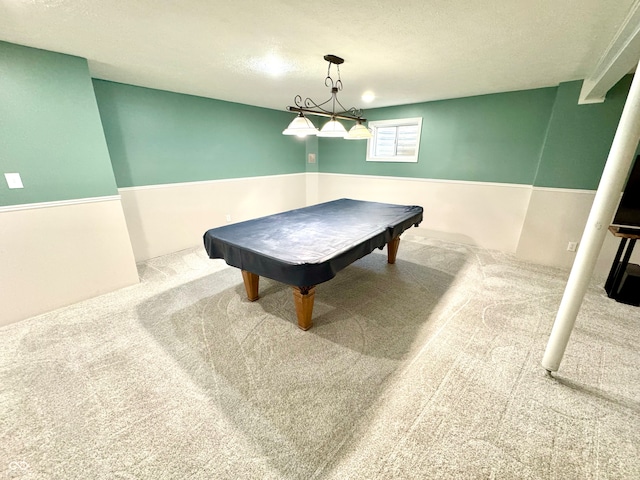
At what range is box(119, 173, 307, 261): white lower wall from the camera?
346 cm

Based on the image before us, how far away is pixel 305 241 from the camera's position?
7.06 ft

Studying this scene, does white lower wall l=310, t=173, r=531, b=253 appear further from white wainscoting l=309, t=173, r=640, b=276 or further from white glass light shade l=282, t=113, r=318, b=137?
white glass light shade l=282, t=113, r=318, b=137

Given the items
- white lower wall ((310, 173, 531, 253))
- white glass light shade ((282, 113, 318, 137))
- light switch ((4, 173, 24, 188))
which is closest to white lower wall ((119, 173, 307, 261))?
light switch ((4, 173, 24, 188))

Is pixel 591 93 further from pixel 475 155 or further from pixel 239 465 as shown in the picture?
pixel 239 465

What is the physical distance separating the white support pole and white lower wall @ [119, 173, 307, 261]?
14.3 ft

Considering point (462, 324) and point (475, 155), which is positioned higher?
point (475, 155)

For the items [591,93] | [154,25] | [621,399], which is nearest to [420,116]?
[591,93]

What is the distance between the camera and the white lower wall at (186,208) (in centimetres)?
346

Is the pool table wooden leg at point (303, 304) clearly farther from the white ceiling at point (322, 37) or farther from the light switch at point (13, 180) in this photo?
the light switch at point (13, 180)

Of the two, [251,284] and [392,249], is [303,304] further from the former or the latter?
[392,249]

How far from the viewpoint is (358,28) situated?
1.77 m

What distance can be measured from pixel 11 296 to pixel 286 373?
2540 mm

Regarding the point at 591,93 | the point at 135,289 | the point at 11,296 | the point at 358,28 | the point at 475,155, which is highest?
the point at 358,28

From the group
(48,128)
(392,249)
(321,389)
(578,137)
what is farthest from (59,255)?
(578,137)
